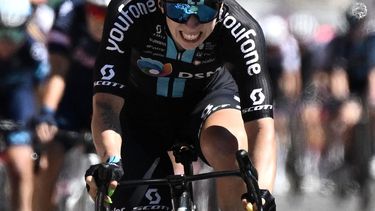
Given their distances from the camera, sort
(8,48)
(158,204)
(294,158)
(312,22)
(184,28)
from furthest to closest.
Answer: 1. (312,22)
2. (294,158)
3. (8,48)
4. (158,204)
5. (184,28)

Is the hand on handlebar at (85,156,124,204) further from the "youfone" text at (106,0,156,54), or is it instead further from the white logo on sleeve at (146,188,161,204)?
the white logo on sleeve at (146,188,161,204)

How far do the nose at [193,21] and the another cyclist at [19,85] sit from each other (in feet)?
13.9

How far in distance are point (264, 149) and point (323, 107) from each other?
1194 cm

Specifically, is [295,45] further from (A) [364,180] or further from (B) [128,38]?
(B) [128,38]

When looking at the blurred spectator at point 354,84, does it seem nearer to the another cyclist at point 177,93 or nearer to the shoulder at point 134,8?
the another cyclist at point 177,93

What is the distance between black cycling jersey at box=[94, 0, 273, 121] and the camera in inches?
286

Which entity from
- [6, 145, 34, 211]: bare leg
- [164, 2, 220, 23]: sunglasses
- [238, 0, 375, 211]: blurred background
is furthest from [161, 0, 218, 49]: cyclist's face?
[238, 0, 375, 211]: blurred background

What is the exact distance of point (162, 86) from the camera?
7.95 meters

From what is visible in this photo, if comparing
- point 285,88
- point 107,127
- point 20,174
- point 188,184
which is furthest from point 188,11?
point 285,88

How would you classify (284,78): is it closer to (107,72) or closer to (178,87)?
(178,87)

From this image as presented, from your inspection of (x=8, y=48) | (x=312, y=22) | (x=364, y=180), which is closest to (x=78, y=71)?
(x=8, y=48)

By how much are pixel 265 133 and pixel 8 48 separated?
4393mm

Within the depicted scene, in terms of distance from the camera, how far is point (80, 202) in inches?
445

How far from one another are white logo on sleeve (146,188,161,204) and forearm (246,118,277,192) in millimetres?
688
